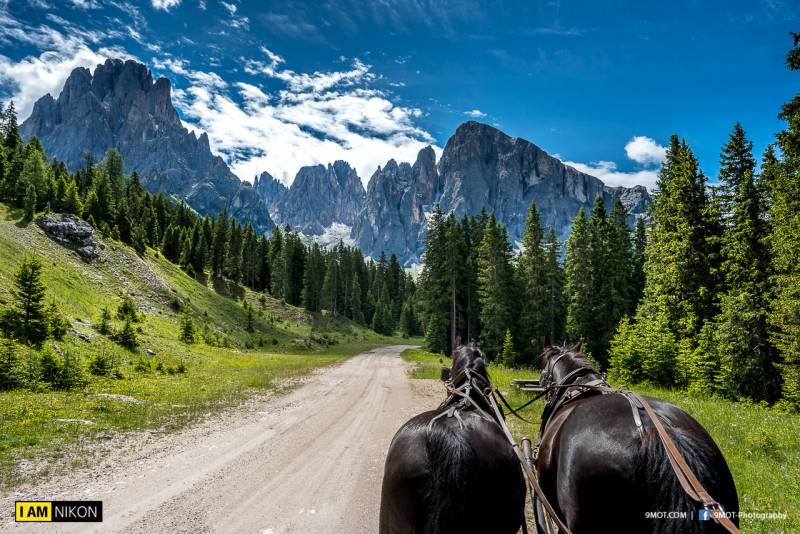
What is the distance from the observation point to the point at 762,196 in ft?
66.2

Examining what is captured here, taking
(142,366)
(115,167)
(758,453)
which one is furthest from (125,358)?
(115,167)

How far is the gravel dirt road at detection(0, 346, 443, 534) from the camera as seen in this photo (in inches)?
218

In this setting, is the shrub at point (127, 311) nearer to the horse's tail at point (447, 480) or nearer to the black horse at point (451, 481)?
the black horse at point (451, 481)

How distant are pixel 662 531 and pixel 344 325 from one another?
6980 centimetres

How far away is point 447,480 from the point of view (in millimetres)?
3113

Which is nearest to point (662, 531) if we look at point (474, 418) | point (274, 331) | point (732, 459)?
point (474, 418)

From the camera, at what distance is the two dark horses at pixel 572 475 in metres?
2.78

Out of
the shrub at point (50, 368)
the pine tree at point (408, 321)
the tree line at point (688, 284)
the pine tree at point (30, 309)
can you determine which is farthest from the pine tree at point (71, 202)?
the pine tree at point (408, 321)

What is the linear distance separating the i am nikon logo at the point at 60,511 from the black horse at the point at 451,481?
5.22 m

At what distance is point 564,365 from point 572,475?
8.62 feet

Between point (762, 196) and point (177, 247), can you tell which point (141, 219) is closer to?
point (177, 247)

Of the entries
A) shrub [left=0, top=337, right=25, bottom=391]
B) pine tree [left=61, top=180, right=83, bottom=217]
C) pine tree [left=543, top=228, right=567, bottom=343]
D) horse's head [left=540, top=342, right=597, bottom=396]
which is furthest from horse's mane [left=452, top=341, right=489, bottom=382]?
pine tree [left=61, top=180, right=83, bottom=217]

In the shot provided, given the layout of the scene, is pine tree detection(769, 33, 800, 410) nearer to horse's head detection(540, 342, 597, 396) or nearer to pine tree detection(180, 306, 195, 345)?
horse's head detection(540, 342, 597, 396)

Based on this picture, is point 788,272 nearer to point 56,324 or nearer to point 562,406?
point 562,406
